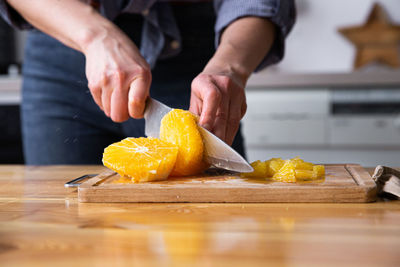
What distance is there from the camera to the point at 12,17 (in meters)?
1.28

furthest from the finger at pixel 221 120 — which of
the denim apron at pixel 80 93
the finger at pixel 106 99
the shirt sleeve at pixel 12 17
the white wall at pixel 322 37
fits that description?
the white wall at pixel 322 37

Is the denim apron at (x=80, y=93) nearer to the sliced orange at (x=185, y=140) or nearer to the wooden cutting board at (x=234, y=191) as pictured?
the sliced orange at (x=185, y=140)

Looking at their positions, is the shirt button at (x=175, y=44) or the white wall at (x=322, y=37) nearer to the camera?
the shirt button at (x=175, y=44)

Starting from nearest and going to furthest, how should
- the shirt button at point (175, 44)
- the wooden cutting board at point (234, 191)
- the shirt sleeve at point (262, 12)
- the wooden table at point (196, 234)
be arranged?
1. the wooden table at point (196, 234)
2. the wooden cutting board at point (234, 191)
3. the shirt sleeve at point (262, 12)
4. the shirt button at point (175, 44)

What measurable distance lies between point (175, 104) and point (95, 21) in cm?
39

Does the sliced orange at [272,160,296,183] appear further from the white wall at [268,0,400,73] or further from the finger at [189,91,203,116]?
the white wall at [268,0,400,73]

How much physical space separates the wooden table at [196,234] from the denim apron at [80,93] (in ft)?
1.85

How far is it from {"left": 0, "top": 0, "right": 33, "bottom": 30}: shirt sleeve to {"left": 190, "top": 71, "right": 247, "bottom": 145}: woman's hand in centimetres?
63

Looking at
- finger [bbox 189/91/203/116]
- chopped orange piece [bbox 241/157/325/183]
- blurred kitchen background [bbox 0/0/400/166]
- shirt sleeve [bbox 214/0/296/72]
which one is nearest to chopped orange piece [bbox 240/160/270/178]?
chopped orange piece [bbox 241/157/325/183]

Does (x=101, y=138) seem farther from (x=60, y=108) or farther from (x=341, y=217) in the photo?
(x=341, y=217)

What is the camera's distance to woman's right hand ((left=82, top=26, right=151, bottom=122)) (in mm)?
930

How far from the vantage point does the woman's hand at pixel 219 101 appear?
2.97 ft

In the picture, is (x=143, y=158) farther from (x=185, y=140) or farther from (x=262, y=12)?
(x=262, y=12)

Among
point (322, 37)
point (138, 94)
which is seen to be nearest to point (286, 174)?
point (138, 94)
